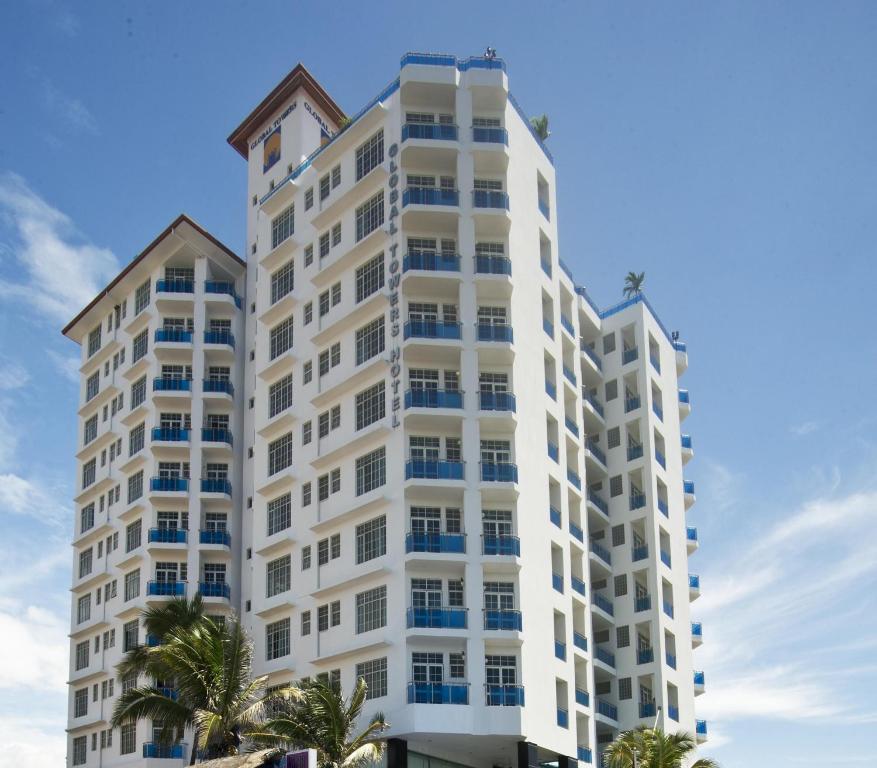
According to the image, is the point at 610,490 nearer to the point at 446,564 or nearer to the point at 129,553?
the point at 446,564

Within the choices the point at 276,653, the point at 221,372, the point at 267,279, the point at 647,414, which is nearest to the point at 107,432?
the point at 221,372

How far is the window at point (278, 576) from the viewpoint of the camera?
2142 inches

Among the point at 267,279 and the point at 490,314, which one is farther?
the point at 267,279

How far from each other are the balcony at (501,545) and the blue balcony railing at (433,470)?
9.04 feet

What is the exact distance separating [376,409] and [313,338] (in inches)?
236

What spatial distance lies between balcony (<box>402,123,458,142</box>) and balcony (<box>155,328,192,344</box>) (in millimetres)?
17715

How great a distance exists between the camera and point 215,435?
6203 cm

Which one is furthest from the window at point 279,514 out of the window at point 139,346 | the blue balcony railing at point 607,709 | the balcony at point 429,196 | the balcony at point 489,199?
the blue balcony railing at point 607,709

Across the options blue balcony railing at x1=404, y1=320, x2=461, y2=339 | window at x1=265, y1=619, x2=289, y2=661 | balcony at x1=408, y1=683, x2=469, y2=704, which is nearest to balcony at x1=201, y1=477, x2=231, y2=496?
window at x1=265, y1=619, x2=289, y2=661

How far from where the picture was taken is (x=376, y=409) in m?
51.3

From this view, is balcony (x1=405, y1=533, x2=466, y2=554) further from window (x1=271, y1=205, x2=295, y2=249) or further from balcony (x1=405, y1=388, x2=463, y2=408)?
window (x1=271, y1=205, x2=295, y2=249)

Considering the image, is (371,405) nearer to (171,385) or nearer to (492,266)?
(492,266)

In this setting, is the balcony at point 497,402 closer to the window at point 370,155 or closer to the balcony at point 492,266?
the balcony at point 492,266

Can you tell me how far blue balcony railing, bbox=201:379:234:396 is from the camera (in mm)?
62812
